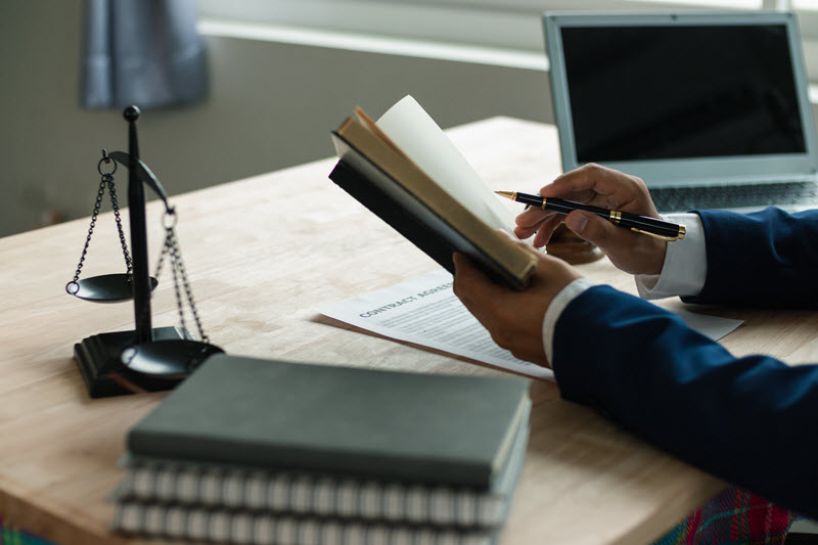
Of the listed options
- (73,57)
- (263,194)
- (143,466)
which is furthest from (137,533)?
(73,57)

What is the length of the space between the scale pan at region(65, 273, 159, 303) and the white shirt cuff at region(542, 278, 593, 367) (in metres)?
0.35

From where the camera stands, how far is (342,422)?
0.73 meters

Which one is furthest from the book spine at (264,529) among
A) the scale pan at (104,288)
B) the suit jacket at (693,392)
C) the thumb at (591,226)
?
the thumb at (591,226)

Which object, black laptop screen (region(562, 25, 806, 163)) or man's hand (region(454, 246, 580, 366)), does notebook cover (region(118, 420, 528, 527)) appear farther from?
black laptop screen (region(562, 25, 806, 163))

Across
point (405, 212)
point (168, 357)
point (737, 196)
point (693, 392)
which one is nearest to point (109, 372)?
point (168, 357)

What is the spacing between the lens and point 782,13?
69.4 inches

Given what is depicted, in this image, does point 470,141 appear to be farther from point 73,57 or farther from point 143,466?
point 73,57

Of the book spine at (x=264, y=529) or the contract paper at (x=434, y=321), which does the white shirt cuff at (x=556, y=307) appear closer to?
the contract paper at (x=434, y=321)

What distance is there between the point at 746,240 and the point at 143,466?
2.35 feet

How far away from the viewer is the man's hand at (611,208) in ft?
3.86

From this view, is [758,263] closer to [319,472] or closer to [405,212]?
[405,212]

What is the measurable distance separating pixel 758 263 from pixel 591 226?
0.58ft

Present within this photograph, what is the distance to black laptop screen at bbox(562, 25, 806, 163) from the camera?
5.57ft

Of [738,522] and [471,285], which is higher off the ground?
[471,285]
